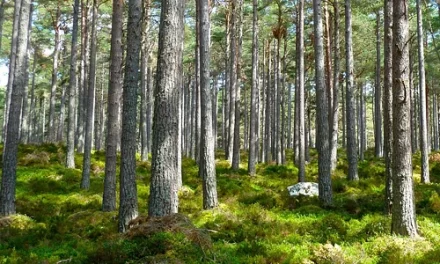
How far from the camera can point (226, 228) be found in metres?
9.56

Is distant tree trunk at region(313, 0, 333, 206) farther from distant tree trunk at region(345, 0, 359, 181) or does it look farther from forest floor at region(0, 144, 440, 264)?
distant tree trunk at region(345, 0, 359, 181)

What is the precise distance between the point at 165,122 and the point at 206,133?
12.3ft

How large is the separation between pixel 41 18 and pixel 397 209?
3200 cm

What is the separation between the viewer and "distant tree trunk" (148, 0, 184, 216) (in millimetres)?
7488

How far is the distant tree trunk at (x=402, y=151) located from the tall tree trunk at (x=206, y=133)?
500 cm

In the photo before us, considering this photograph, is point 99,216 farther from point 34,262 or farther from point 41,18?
point 41,18

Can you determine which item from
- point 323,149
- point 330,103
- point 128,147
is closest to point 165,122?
point 128,147

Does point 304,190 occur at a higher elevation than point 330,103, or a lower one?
lower

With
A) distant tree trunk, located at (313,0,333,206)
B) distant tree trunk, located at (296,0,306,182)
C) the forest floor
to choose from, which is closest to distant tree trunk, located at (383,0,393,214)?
the forest floor

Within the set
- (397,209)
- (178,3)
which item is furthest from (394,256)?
(178,3)

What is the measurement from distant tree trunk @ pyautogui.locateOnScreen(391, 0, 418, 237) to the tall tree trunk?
16.4ft

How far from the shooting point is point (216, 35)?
27.2 m

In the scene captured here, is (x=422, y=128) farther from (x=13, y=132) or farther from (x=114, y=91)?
(x=13, y=132)

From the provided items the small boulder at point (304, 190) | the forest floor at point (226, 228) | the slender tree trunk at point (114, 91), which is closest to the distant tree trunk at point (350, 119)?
the forest floor at point (226, 228)
